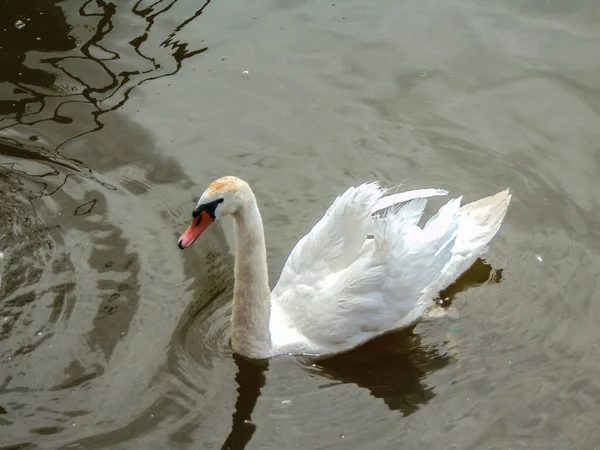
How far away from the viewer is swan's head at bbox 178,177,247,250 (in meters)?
5.21

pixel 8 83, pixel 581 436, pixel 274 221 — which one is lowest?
pixel 581 436

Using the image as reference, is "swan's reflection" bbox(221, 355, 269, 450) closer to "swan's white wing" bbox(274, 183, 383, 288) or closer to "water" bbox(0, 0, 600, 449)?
"water" bbox(0, 0, 600, 449)

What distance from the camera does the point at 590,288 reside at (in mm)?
6297

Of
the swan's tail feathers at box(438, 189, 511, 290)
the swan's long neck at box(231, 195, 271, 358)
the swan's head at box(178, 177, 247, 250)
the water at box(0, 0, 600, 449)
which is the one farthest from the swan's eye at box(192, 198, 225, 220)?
the swan's tail feathers at box(438, 189, 511, 290)

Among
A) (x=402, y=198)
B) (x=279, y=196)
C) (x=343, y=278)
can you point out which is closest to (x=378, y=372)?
(x=343, y=278)

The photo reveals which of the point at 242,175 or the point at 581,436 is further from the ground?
the point at 242,175

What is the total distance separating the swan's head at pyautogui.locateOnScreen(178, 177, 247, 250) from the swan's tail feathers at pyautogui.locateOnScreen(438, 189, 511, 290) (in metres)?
1.68

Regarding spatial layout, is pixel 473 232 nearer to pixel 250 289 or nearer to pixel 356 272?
pixel 356 272

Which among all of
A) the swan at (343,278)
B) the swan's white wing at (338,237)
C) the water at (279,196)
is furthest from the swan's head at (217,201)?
the water at (279,196)

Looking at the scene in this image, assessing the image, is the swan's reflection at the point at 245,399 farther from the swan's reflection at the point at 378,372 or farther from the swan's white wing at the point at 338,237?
the swan's white wing at the point at 338,237

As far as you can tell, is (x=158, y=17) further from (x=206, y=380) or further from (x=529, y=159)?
(x=206, y=380)

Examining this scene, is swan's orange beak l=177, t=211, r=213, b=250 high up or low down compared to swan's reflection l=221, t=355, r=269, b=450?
up

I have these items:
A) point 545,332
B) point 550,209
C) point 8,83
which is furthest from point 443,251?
point 8,83

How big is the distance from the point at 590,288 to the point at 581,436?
133 cm
